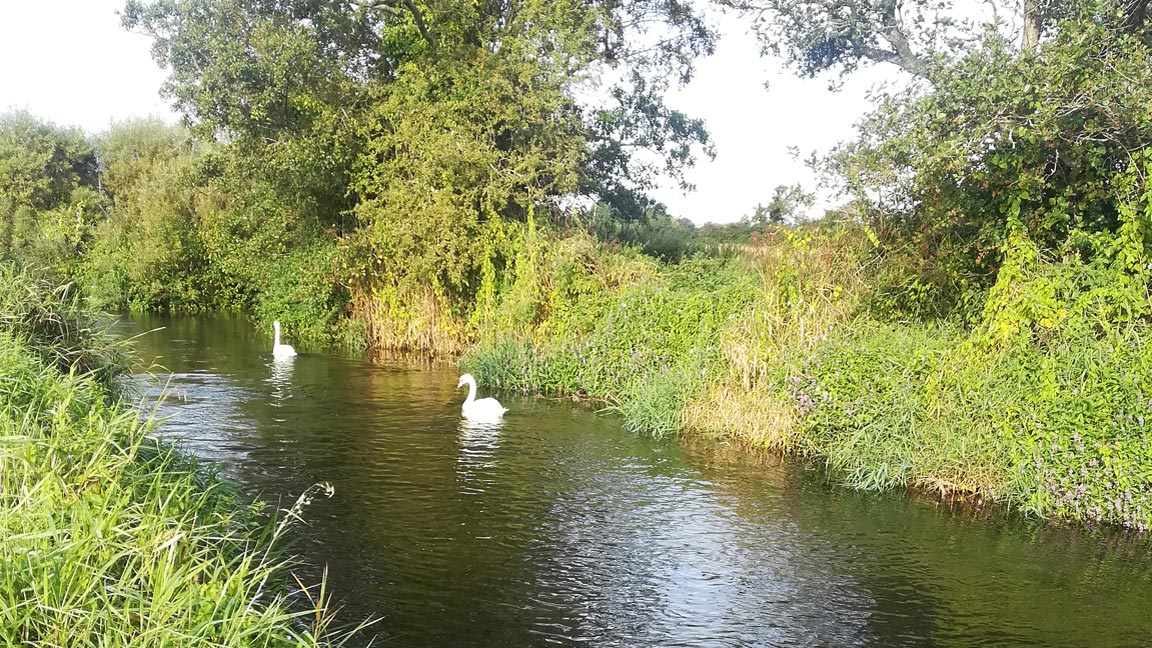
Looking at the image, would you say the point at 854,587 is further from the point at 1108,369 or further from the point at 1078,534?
the point at 1108,369

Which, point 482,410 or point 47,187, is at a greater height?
point 47,187

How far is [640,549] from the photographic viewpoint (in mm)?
9883

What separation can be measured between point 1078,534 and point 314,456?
9250mm

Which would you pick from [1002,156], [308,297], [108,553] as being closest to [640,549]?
[108,553]

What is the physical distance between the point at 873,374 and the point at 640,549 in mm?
4625

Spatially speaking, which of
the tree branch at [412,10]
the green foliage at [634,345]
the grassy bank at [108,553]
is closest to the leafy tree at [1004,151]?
the green foliage at [634,345]

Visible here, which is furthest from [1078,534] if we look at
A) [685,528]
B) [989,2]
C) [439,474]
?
[989,2]

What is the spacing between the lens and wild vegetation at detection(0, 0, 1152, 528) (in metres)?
11.8

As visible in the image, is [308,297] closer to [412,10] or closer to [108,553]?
[412,10]

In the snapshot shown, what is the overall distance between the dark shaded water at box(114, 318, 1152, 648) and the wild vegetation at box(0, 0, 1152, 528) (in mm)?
1118

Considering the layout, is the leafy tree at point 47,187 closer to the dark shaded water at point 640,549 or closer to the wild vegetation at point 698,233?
the wild vegetation at point 698,233

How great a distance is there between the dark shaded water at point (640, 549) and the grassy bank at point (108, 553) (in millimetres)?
1459

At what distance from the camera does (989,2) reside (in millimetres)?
14977

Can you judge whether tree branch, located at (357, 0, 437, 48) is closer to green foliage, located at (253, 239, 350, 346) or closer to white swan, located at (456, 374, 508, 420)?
green foliage, located at (253, 239, 350, 346)
